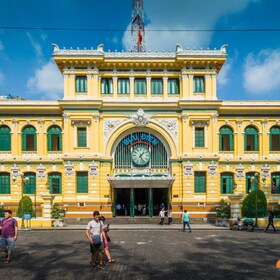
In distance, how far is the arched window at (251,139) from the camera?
42250mm

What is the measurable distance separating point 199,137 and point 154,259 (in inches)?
979

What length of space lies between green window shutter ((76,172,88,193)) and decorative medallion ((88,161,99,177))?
1.93 ft

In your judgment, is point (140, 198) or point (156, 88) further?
point (140, 198)

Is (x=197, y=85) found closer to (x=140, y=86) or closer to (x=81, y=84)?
(x=140, y=86)

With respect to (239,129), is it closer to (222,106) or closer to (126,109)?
(222,106)

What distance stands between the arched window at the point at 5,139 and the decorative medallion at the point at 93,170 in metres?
8.74

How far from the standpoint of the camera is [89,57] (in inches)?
1580

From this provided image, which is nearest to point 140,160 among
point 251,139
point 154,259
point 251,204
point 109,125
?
point 109,125

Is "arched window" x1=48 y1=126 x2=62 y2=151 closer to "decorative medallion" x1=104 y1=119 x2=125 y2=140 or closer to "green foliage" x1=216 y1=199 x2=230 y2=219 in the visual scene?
"decorative medallion" x1=104 y1=119 x2=125 y2=140

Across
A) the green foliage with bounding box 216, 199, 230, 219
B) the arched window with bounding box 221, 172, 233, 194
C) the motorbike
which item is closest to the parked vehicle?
the motorbike

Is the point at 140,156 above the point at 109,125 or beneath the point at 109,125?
beneath

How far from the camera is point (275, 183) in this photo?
1660 inches

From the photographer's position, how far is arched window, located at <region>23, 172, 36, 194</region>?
136 ft

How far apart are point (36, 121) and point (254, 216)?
74.3ft
